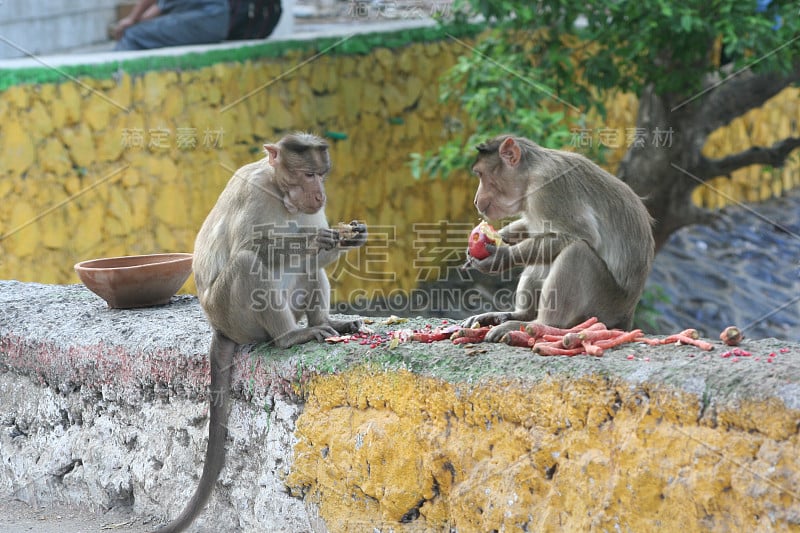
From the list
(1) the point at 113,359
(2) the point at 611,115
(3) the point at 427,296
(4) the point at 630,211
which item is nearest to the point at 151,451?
(1) the point at 113,359

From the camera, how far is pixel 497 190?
3.73 meters

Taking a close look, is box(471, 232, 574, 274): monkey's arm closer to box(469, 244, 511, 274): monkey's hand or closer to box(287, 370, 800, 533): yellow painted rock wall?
box(469, 244, 511, 274): monkey's hand

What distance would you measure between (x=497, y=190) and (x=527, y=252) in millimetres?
320

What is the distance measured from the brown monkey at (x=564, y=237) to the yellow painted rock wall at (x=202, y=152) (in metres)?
4.47

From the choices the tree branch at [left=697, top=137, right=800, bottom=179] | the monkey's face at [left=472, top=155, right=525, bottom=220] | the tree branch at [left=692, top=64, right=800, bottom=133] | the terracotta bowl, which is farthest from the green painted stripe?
the monkey's face at [left=472, top=155, right=525, bottom=220]

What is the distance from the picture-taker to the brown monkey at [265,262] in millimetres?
3514

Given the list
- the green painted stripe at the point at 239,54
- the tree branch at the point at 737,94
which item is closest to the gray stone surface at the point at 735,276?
the tree branch at the point at 737,94

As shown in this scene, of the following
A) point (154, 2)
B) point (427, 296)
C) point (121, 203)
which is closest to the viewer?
point (121, 203)

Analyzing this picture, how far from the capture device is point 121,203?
24.7 feet

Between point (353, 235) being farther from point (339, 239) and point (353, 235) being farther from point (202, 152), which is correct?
point (202, 152)

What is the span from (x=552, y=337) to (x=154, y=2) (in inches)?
272

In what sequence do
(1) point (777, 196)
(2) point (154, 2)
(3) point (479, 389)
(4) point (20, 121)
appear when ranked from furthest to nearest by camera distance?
(1) point (777, 196), (2) point (154, 2), (4) point (20, 121), (3) point (479, 389)

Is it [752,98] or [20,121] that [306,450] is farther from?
[752,98]

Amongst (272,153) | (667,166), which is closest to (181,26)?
(667,166)
